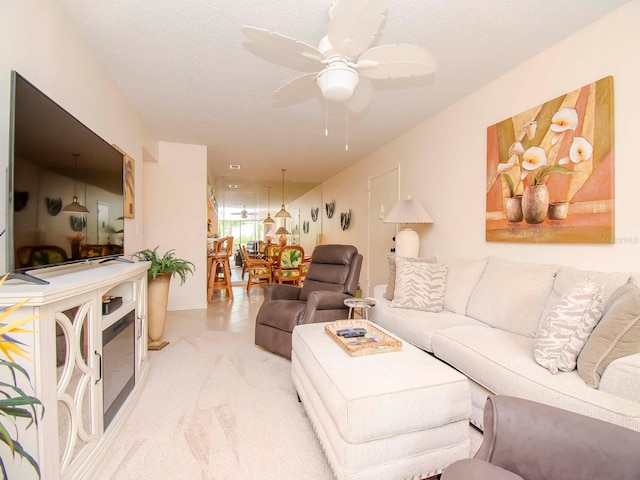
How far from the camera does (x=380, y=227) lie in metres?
4.62

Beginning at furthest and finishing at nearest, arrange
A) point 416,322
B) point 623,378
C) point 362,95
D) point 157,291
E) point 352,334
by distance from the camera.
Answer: point 157,291
point 416,322
point 362,95
point 352,334
point 623,378

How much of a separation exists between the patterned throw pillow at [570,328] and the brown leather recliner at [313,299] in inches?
58.1

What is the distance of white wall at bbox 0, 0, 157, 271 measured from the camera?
1.31 meters

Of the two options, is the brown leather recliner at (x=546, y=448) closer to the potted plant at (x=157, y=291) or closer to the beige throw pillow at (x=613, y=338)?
the beige throw pillow at (x=613, y=338)

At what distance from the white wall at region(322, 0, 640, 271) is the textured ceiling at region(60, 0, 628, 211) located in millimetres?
124

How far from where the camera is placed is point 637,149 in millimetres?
1709

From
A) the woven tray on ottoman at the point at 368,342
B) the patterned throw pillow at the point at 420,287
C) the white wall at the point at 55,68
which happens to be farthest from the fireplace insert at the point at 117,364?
the patterned throw pillow at the point at 420,287

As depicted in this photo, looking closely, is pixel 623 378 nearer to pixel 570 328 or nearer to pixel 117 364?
pixel 570 328

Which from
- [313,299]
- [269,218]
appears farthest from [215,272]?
[269,218]

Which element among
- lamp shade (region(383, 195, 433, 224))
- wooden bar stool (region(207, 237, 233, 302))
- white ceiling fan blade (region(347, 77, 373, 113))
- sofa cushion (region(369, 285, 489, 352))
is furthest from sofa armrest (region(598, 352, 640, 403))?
wooden bar stool (region(207, 237, 233, 302))

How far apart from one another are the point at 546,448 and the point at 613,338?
0.77 meters

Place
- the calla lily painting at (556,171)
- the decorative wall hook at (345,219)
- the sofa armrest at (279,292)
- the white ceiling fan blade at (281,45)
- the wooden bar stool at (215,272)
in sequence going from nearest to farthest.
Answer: the white ceiling fan blade at (281,45) < the calla lily painting at (556,171) < the sofa armrest at (279,292) < the wooden bar stool at (215,272) < the decorative wall hook at (345,219)

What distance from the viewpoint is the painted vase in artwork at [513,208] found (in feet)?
7.81

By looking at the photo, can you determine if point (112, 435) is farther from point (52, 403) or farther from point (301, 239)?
point (301, 239)
